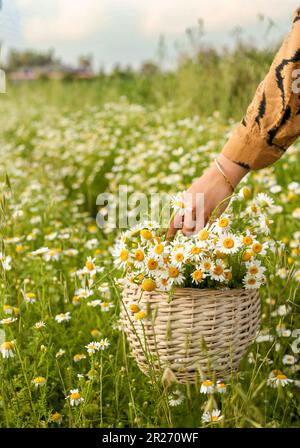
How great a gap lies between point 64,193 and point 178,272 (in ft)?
9.46

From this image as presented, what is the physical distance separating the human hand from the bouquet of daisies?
0.16 ft

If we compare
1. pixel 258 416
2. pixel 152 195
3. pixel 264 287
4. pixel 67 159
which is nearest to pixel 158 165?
pixel 152 195

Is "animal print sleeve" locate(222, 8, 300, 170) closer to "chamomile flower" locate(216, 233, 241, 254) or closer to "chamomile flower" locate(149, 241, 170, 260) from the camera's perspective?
"chamomile flower" locate(216, 233, 241, 254)

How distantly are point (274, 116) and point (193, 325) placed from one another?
66 cm

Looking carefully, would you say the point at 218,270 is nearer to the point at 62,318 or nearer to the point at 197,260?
the point at 197,260

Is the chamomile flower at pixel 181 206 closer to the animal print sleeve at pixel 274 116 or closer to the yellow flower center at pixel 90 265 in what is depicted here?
the animal print sleeve at pixel 274 116

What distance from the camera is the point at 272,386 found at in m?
1.76

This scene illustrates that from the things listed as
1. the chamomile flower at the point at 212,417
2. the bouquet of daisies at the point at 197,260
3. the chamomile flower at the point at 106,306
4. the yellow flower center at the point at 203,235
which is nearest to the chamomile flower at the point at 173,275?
the bouquet of daisies at the point at 197,260

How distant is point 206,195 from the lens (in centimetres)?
171

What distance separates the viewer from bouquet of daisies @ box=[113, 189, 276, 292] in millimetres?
1583

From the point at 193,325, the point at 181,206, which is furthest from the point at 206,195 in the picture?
the point at 193,325

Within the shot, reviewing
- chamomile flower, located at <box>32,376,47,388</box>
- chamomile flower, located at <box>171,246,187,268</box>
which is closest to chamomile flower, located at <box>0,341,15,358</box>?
chamomile flower, located at <box>32,376,47,388</box>

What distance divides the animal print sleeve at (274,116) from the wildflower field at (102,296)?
0.20m

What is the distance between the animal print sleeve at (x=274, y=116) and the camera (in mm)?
1623
